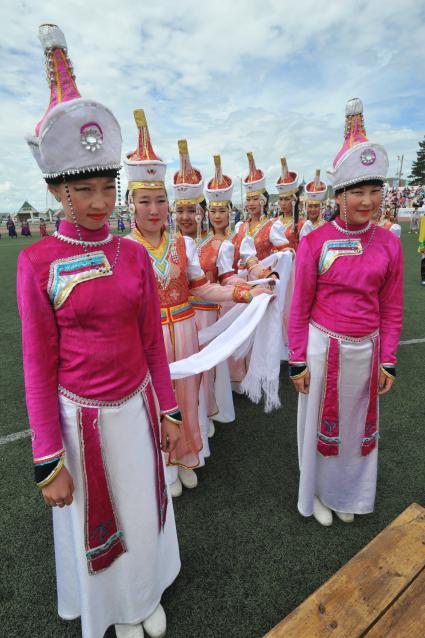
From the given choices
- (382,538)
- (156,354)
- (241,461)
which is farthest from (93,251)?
(241,461)

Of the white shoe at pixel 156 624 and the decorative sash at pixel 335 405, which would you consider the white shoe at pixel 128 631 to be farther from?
the decorative sash at pixel 335 405

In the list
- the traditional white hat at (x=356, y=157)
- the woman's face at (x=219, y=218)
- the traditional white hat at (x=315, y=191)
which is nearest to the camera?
the traditional white hat at (x=356, y=157)

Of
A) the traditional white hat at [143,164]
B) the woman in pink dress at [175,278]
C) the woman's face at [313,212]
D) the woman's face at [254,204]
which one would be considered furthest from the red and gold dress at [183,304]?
the woman's face at [313,212]

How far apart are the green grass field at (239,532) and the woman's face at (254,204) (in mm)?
2619

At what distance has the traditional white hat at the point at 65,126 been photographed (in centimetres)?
130

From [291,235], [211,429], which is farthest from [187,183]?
[291,235]

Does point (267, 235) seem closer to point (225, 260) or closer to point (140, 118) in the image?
point (225, 260)

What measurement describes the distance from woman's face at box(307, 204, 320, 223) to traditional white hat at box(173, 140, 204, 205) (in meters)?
3.92

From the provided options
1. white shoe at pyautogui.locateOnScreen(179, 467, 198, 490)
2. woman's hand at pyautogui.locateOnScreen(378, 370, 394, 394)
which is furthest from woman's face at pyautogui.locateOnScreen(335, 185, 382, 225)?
white shoe at pyautogui.locateOnScreen(179, 467, 198, 490)

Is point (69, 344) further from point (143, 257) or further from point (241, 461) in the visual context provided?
point (241, 461)

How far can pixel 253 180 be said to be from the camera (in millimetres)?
4918

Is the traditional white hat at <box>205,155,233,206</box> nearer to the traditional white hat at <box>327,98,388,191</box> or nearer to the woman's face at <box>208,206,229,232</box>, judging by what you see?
the woman's face at <box>208,206,229,232</box>

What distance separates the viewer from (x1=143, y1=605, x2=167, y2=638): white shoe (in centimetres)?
189

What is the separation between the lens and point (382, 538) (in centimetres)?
188
